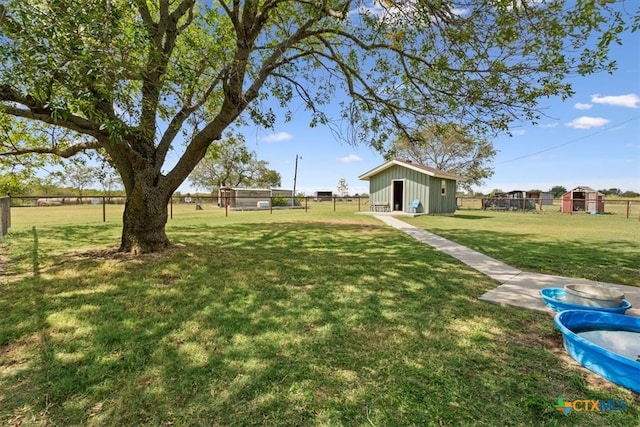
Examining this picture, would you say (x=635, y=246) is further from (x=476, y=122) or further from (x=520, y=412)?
(x=520, y=412)

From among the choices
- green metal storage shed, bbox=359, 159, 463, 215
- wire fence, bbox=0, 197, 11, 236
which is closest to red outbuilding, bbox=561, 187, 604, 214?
green metal storage shed, bbox=359, 159, 463, 215

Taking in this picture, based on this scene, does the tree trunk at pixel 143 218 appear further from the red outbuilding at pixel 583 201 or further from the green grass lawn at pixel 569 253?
the red outbuilding at pixel 583 201

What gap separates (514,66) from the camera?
4.38m

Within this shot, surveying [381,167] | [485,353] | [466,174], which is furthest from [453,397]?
[466,174]

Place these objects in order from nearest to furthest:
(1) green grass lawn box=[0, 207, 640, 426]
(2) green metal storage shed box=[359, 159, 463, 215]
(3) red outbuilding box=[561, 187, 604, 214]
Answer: (1) green grass lawn box=[0, 207, 640, 426], (2) green metal storage shed box=[359, 159, 463, 215], (3) red outbuilding box=[561, 187, 604, 214]

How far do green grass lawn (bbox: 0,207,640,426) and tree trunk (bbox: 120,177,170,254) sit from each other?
1007 millimetres

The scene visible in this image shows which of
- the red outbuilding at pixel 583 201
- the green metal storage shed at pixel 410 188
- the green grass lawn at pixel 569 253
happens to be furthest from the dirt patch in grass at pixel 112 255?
the red outbuilding at pixel 583 201

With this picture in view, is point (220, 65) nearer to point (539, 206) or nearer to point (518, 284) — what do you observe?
point (518, 284)

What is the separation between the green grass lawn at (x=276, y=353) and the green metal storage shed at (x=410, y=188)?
43.5ft

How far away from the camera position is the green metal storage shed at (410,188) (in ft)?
55.6

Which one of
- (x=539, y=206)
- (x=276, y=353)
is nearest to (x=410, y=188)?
(x=539, y=206)

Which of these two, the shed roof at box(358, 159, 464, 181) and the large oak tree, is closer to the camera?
the large oak tree
